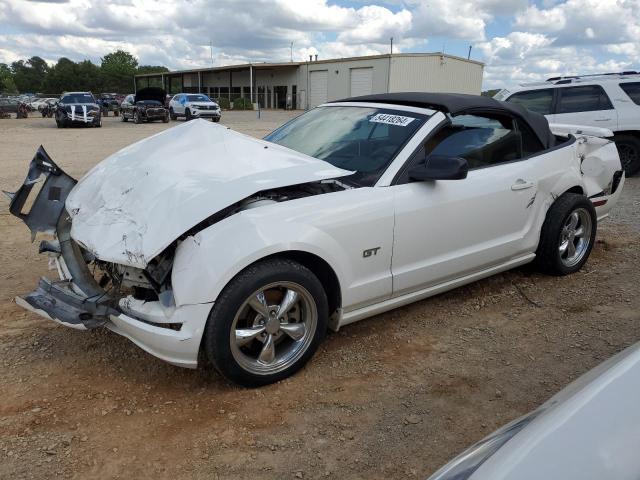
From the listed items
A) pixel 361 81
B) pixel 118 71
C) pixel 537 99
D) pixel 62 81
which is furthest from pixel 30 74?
pixel 537 99

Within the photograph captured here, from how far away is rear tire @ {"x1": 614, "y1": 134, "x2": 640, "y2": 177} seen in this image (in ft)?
31.2

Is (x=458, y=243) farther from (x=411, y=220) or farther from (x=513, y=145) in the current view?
(x=513, y=145)

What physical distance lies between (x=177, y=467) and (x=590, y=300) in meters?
3.52

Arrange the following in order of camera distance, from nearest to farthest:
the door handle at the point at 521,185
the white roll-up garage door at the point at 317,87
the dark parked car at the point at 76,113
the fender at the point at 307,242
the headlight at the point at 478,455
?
the headlight at the point at 478,455, the fender at the point at 307,242, the door handle at the point at 521,185, the dark parked car at the point at 76,113, the white roll-up garage door at the point at 317,87

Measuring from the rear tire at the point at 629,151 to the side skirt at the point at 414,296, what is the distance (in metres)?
6.64

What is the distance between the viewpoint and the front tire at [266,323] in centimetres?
274

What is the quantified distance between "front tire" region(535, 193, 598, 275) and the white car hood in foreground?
7.16 feet

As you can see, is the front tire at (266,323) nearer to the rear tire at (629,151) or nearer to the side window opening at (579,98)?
the side window opening at (579,98)

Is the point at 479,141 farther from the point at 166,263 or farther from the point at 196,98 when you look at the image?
the point at 196,98

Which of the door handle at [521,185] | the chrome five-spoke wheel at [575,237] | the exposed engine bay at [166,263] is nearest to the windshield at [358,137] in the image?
the exposed engine bay at [166,263]

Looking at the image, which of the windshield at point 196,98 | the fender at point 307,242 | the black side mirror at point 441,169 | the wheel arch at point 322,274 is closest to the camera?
the fender at point 307,242

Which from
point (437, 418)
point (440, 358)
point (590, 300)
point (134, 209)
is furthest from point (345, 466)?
point (590, 300)

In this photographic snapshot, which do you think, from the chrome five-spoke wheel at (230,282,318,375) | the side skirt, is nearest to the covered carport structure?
the side skirt

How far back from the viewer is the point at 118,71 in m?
104
